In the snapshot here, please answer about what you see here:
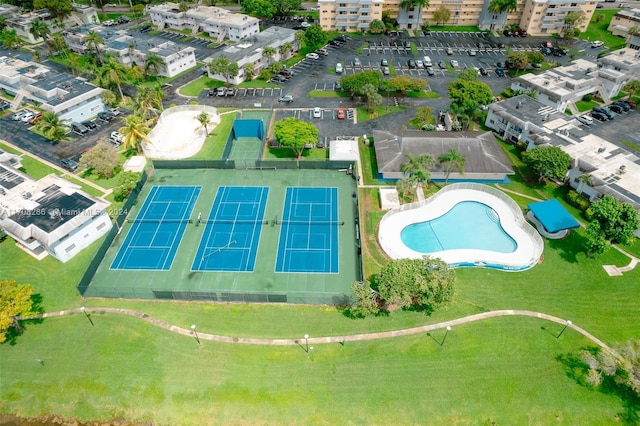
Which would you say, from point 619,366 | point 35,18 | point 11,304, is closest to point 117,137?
point 11,304

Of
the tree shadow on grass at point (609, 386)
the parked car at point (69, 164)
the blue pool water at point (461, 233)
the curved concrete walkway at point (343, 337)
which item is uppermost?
the parked car at point (69, 164)

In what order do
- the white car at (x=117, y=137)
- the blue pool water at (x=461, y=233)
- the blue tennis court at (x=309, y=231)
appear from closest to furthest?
the blue tennis court at (x=309, y=231), the blue pool water at (x=461, y=233), the white car at (x=117, y=137)

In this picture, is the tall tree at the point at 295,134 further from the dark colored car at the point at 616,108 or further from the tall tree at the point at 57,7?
the tall tree at the point at 57,7

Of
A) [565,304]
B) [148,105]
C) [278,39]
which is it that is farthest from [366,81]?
[565,304]

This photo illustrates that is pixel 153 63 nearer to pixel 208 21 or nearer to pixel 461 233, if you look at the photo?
pixel 208 21

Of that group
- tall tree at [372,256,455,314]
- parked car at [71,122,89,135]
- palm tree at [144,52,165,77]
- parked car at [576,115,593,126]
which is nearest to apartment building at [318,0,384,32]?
palm tree at [144,52,165,77]

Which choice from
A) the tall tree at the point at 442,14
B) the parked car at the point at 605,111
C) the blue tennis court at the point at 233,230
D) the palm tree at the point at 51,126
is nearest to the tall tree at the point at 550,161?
the parked car at the point at 605,111

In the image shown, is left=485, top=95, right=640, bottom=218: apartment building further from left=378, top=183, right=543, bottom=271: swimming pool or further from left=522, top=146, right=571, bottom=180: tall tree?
left=378, top=183, right=543, bottom=271: swimming pool
